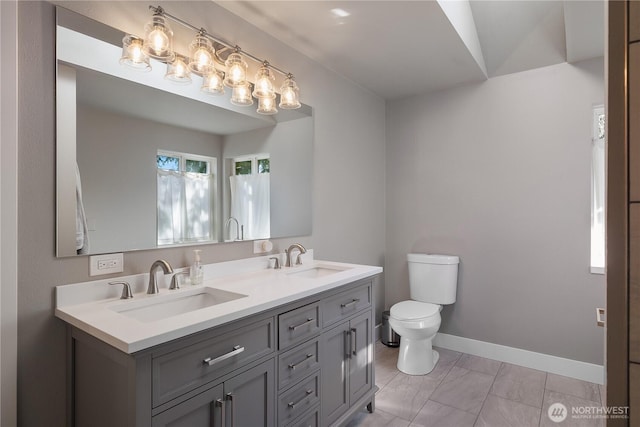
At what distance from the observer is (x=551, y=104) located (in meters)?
2.67

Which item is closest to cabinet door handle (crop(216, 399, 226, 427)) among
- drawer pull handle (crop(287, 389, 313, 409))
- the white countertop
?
the white countertop

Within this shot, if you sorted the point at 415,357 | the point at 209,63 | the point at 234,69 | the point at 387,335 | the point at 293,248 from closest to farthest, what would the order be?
the point at 209,63 → the point at 234,69 → the point at 293,248 → the point at 415,357 → the point at 387,335

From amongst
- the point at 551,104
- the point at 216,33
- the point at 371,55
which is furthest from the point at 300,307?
the point at 551,104

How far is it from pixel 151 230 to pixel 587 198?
2889mm

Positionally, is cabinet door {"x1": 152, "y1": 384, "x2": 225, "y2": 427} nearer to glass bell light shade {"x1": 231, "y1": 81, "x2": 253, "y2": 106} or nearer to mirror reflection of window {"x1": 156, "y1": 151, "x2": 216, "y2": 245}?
mirror reflection of window {"x1": 156, "y1": 151, "x2": 216, "y2": 245}

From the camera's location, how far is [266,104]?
7.03 feet

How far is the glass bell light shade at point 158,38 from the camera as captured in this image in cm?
153

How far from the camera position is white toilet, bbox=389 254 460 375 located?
2.60 metres

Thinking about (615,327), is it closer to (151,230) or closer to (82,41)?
(151,230)

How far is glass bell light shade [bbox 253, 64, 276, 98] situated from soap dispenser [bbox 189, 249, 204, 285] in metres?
1.00

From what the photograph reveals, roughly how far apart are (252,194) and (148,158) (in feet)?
2.13

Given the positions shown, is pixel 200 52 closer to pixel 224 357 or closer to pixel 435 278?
pixel 224 357

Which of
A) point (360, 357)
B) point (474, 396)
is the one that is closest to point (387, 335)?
point (474, 396)

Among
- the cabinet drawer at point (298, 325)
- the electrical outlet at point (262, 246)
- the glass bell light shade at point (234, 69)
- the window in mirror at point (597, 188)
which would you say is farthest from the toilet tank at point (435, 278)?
the glass bell light shade at point (234, 69)
